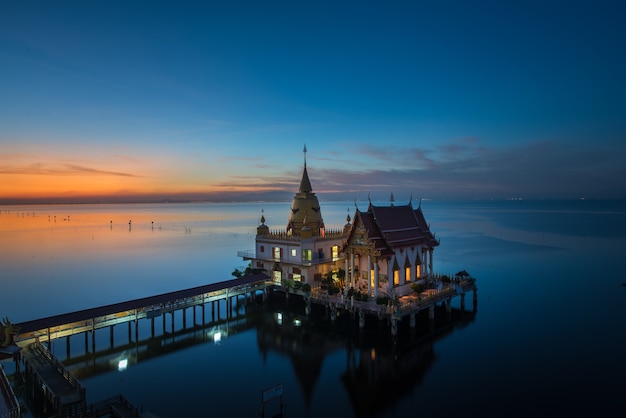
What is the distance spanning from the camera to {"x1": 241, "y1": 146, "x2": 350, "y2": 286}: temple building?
43844mm

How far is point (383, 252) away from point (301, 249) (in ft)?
32.8

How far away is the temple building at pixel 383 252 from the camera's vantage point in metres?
36.8

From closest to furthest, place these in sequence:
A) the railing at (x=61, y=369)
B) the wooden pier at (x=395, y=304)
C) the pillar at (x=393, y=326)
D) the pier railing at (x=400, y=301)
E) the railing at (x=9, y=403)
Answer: the railing at (x=9, y=403) → the railing at (x=61, y=369) → the pillar at (x=393, y=326) → the wooden pier at (x=395, y=304) → the pier railing at (x=400, y=301)

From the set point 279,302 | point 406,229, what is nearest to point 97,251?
point 279,302

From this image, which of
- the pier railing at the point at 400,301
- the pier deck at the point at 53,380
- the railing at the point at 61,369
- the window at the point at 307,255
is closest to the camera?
the pier deck at the point at 53,380

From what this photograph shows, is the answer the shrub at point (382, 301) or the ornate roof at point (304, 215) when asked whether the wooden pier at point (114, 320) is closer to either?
the shrub at point (382, 301)

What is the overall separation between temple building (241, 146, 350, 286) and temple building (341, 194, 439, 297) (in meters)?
4.77

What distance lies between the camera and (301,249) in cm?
4369

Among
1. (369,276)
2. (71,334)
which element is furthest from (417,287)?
(71,334)

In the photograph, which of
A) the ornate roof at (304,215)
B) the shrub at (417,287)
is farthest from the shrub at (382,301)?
the ornate roof at (304,215)

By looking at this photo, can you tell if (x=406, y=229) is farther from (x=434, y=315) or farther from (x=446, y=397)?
(x=446, y=397)

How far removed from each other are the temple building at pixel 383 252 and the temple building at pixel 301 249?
4766 millimetres

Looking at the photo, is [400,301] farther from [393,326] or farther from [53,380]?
[53,380]

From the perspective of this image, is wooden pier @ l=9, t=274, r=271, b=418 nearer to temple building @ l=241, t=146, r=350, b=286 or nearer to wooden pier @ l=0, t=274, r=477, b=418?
wooden pier @ l=0, t=274, r=477, b=418
